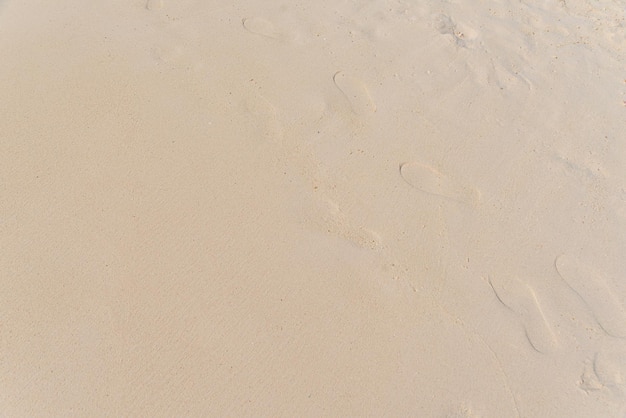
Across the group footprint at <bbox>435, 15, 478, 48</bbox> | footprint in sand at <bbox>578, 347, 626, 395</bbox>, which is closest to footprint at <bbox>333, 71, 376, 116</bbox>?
footprint at <bbox>435, 15, 478, 48</bbox>

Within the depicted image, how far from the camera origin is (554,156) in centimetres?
307

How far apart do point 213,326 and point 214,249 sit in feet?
1.50

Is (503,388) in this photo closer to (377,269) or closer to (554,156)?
(377,269)

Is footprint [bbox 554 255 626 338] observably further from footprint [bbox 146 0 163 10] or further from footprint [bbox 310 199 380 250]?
footprint [bbox 146 0 163 10]

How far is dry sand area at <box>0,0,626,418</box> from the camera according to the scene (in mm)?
2336

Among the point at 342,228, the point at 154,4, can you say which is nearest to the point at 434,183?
the point at 342,228

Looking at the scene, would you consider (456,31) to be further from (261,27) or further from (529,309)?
(529,309)

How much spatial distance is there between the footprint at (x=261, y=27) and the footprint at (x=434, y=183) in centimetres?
156

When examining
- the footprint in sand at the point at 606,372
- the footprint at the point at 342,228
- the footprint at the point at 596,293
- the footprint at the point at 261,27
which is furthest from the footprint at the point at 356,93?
the footprint in sand at the point at 606,372

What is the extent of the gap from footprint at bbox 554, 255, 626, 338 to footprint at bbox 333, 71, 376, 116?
1585 millimetres

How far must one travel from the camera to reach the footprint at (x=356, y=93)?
320 centimetres

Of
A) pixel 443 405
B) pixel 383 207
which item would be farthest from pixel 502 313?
pixel 383 207

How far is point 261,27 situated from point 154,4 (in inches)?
36.9

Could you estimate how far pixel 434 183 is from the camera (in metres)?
2.93
